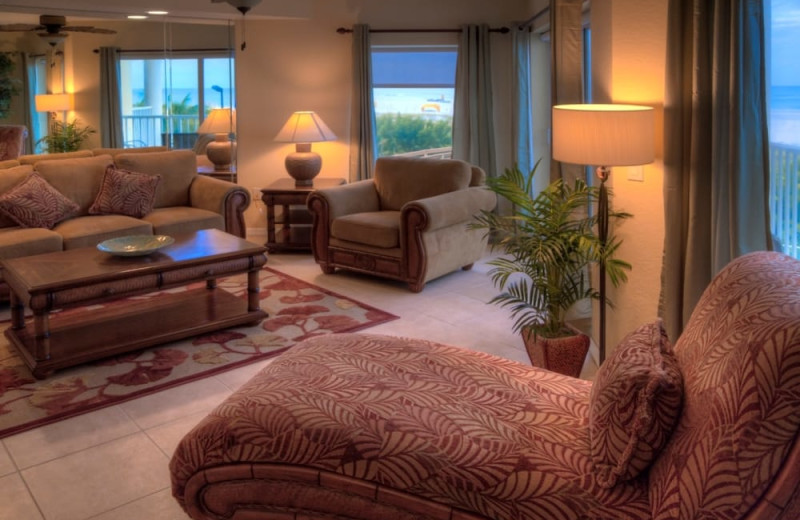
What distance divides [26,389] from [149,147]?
316cm

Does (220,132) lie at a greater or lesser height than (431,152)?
greater

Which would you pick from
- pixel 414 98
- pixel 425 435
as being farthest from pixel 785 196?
pixel 414 98

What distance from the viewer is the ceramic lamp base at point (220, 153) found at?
270 inches

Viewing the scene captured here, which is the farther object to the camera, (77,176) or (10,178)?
(77,176)

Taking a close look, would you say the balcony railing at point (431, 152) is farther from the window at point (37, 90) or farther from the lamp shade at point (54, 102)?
the window at point (37, 90)

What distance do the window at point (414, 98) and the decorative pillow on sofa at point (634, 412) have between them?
540cm

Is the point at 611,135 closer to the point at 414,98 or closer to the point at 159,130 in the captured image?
the point at 414,98

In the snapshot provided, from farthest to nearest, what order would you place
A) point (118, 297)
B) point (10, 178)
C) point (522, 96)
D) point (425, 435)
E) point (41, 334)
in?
point (522, 96) → point (10, 178) → point (118, 297) → point (41, 334) → point (425, 435)

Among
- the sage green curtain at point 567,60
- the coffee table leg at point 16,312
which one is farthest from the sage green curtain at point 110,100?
the sage green curtain at point 567,60

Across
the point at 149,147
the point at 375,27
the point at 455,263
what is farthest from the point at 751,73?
the point at 149,147

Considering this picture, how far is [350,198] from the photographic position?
5836mm

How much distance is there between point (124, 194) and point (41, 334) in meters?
2.05

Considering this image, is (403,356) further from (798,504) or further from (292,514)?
(798,504)

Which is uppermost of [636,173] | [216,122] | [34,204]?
[216,122]
